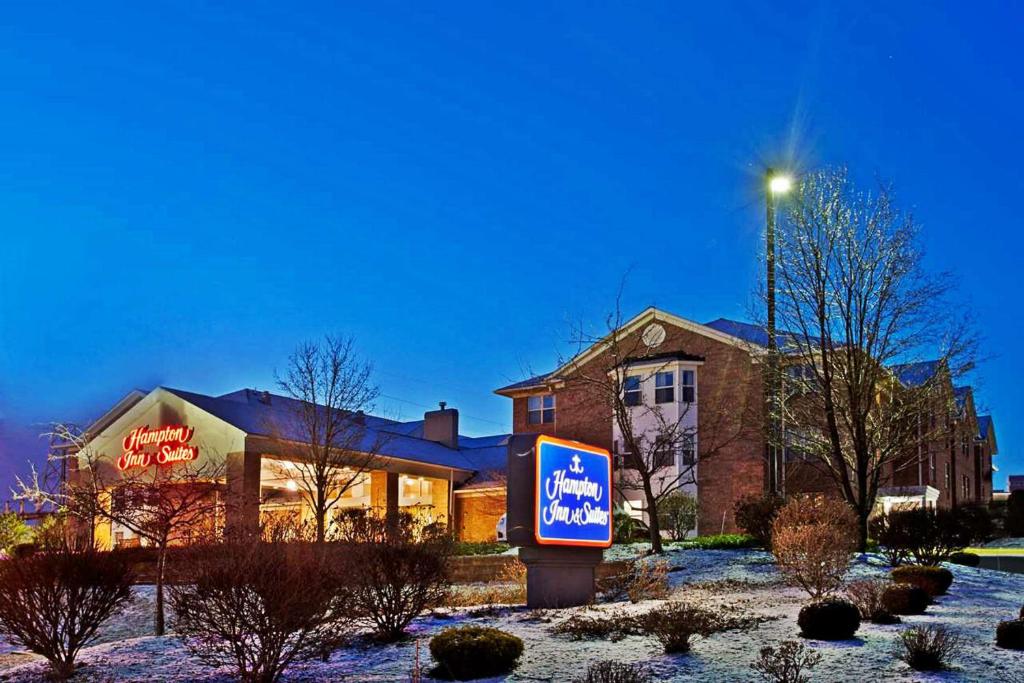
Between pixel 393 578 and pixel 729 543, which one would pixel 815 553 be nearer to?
pixel 393 578

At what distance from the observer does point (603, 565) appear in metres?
25.5

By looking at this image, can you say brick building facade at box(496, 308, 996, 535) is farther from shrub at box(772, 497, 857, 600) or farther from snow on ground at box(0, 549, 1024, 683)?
snow on ground at box(0, 549, 1024, 683)

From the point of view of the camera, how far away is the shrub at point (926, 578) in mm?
18281

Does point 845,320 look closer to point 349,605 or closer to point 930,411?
point 930,411

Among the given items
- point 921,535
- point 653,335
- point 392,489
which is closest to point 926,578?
point 921,535

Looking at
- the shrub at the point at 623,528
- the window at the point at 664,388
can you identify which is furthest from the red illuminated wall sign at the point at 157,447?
the window at the point at 664,388

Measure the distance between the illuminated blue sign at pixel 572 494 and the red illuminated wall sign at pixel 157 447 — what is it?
21683 mm

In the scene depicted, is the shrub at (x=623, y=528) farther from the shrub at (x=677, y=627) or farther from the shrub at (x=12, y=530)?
the shrub at (x=12, y=530)

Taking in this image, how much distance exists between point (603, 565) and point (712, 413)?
46.9ft

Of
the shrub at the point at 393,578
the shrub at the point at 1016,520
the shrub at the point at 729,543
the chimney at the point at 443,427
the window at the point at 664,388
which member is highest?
the window at the point at 664,388

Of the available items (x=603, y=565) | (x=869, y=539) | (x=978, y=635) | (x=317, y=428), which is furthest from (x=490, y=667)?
(x=317, y=428)

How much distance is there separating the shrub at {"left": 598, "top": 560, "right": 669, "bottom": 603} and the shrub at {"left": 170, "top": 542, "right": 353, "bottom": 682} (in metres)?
9.38

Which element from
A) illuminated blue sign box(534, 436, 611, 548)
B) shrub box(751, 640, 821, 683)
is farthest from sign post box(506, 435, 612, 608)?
shrub box(751, 640, 821, 683)

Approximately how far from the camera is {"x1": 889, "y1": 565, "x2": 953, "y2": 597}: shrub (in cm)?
1828
